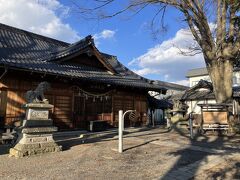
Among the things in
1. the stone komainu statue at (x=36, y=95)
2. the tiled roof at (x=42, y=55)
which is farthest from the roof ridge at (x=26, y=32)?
the stone komainu statue at (x=36, y=95)

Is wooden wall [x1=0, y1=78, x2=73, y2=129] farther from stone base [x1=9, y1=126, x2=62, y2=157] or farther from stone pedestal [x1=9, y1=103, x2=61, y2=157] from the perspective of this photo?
stone base [x1=9, y1=126, x2=62, y2=157]

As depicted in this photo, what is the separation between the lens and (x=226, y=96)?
1390 centimetres

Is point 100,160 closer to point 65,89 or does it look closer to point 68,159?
point 68,159

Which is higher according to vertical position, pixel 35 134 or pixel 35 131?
pixel 35 131

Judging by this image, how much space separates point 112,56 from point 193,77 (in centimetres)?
2953

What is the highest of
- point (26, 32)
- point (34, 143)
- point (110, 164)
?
point (26, 32)

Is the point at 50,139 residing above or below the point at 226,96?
below

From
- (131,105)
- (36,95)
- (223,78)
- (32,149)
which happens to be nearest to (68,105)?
(131,105)

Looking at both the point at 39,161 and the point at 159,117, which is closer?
the point at 39,161

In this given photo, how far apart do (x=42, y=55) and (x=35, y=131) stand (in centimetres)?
882

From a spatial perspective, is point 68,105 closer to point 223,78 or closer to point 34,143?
point 34,143

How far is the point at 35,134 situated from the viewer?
8219 mm

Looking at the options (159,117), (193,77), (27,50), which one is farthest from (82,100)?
(193,77)

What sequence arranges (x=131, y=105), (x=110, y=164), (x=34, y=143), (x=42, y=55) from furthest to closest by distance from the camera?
(x=131, y=105) < (x=42, y=55) < (x=34, y=143) < (x=110, y=164)
